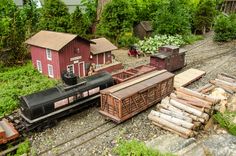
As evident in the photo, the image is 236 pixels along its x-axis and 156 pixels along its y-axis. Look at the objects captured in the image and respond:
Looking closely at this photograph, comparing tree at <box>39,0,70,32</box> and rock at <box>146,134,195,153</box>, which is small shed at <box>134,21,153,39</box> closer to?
tree at <box>39,0,70,32</box>

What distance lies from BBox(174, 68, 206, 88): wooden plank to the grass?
11.6 m

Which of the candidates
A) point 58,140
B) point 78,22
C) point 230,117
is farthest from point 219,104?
point 78,22

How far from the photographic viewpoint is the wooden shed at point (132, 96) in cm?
1819

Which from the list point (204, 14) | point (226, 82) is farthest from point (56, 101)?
point (204, 14)

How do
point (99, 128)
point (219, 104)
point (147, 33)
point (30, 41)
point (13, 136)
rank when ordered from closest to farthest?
point (13, 136)
point (99, 128)
point (219, 104)
point (30, 41)
point (147, 33)

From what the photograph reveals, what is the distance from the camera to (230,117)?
1906 cm

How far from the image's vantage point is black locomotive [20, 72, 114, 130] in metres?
17.3

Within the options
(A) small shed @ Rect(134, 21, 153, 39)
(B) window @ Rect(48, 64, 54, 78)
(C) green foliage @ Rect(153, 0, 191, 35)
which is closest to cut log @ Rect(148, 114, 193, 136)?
(B) window @ Rect(48, 64, 54, 78)

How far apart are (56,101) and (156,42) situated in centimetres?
2204

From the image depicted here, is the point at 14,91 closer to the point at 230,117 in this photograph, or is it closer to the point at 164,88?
the point at 164,88

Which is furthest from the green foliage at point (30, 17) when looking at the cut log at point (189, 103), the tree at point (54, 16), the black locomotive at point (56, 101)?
the cut log at point (189, 103)

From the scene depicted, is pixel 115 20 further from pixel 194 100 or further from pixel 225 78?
pixel 194 100

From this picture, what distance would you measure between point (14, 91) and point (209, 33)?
38.9 metres

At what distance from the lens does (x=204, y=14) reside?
4547 centimetres
